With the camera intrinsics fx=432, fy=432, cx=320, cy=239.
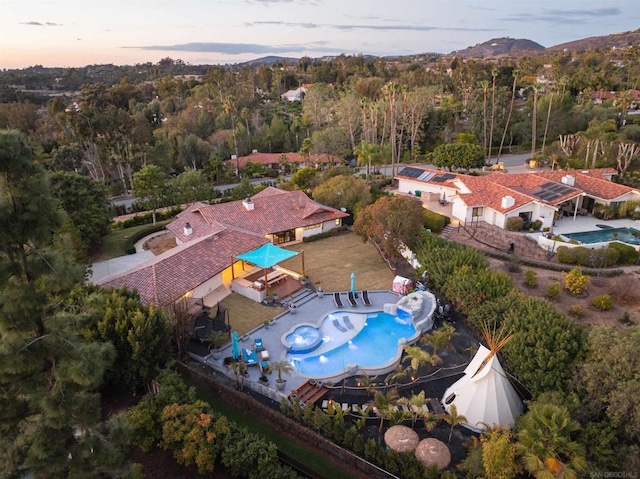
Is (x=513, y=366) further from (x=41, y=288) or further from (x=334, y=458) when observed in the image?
(x=41, y=288)

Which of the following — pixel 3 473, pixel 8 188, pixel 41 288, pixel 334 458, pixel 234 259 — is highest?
pixel 8 188

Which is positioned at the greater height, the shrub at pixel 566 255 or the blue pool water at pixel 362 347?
the shrub at pixel 566 255

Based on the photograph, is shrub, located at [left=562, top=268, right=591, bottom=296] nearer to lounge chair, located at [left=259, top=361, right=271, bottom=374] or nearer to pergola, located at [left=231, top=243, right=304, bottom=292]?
pergola, located at [left=231, top=243, right=304, bottom=292]

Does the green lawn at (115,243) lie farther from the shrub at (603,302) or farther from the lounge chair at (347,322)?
the shrub at (603,302)

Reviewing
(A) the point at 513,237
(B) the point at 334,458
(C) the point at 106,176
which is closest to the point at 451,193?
(A) the point at 513,237

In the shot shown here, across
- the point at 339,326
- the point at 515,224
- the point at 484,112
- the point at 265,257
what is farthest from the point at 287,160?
the point at 339,326

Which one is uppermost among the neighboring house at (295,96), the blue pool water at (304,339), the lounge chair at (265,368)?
the neighboring house at (295,96)

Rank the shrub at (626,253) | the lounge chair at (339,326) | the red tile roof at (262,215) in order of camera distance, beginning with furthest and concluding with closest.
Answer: the red tile roof at (262,215) < the shrub at (626,253) < the lounge chair at (339,326)

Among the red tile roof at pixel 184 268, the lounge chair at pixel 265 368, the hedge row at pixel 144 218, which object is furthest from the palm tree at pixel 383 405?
the hedge row at pixel 144 218
